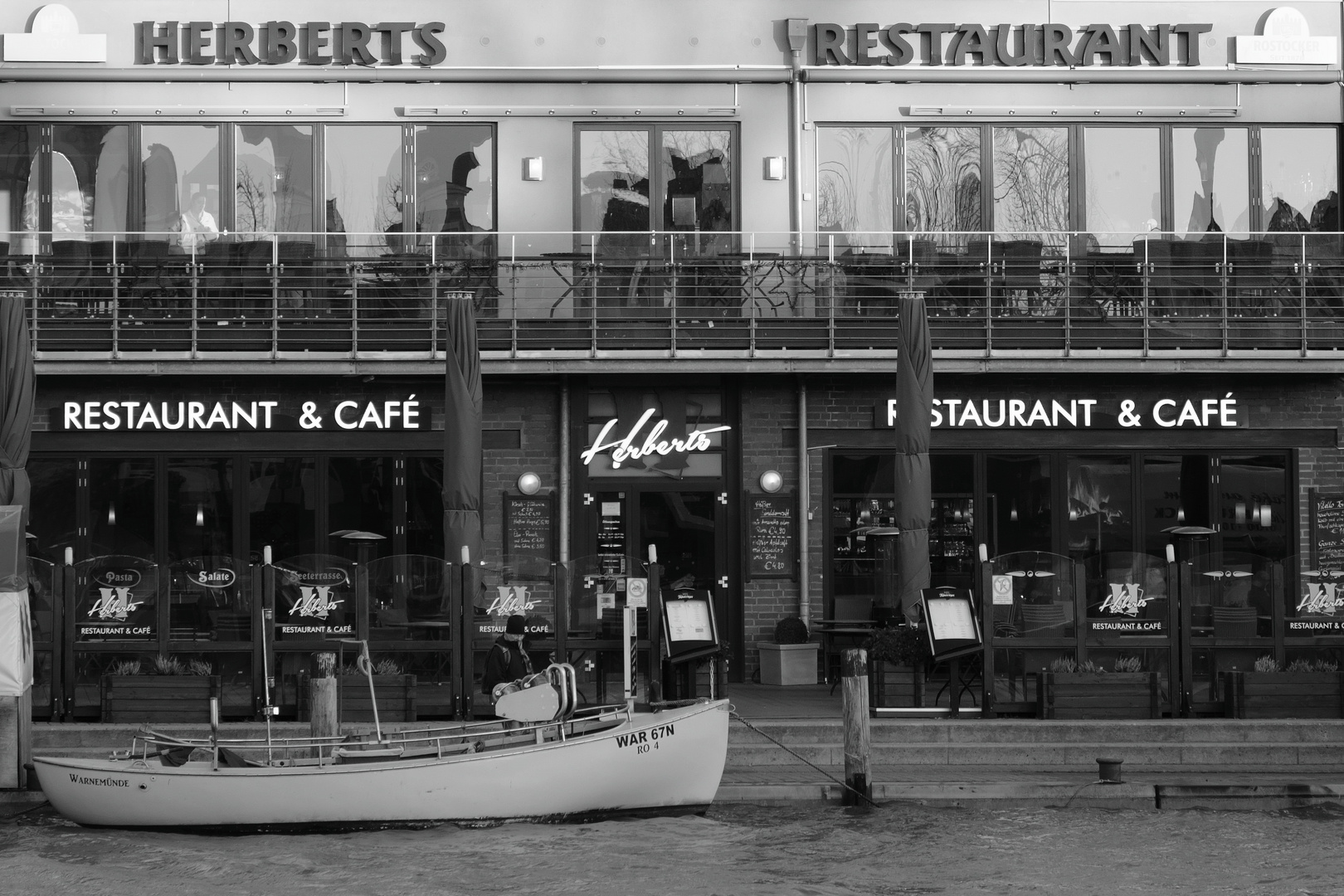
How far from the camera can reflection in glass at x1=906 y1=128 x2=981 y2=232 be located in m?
22.7

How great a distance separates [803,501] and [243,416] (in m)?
7.14

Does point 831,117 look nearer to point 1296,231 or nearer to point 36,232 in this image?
point 1296,231

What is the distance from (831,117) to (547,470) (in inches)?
229

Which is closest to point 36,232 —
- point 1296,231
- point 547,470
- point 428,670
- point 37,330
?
point 37,330

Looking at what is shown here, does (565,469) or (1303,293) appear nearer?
(1303,293)

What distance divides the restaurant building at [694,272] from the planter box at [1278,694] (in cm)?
543

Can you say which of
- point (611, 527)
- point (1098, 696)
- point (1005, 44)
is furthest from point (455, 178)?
point (1098, 696)

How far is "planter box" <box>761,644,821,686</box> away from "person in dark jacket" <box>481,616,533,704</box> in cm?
591

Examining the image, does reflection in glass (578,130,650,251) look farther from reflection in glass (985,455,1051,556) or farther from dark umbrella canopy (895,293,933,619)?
reflection in glass (985,455,1051,556)

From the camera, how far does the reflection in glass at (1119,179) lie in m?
22.8

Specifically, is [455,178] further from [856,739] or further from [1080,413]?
[856,739]

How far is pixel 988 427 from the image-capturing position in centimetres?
2244

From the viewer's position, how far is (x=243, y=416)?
22.1 meters

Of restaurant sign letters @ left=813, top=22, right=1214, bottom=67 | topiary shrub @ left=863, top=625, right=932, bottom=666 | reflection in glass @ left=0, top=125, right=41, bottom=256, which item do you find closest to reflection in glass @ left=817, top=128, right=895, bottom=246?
restaurant sign letters @ left=813, top=22, right=1214, bottom=67
